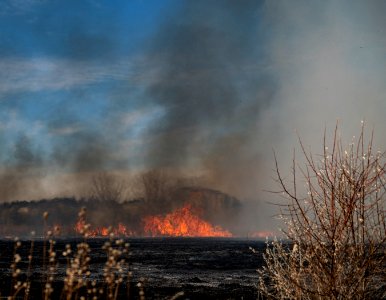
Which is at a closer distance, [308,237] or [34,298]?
[308,237]

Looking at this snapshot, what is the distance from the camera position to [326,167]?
8.43 meters

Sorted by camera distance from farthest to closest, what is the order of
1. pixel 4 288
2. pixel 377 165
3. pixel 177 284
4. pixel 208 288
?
1. pixel 177 284
2. pixel 208 288
3. pixel 4 288
4. pixel 377 165

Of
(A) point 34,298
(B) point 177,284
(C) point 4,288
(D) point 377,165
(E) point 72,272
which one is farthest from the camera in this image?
(B) point 177,284

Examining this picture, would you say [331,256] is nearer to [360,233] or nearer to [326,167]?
[360,233]

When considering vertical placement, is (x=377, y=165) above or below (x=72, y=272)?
above

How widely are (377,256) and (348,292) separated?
3.41 feet

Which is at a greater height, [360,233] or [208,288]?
[360,233]

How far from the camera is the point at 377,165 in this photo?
27.4 feet

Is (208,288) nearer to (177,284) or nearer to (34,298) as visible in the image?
(177,284)

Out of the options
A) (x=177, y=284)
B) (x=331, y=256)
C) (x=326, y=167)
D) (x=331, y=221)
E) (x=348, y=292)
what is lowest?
(x=177, y=284)

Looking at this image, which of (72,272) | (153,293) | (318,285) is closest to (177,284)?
(153,293)

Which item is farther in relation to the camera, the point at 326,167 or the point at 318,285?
the point at 318,285

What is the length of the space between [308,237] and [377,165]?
2243 mm

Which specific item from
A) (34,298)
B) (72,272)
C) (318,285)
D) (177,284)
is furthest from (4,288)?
(72,272)
